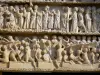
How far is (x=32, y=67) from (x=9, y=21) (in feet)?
3.13

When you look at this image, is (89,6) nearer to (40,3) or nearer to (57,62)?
(40,3)

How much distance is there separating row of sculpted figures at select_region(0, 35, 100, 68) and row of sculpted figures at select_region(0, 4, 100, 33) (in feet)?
0.61

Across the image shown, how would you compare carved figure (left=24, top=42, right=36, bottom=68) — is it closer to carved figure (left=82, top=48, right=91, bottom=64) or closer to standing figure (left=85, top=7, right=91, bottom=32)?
carved figure (left=82, top=48, right=91, bottom=64)

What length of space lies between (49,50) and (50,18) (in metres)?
0.60

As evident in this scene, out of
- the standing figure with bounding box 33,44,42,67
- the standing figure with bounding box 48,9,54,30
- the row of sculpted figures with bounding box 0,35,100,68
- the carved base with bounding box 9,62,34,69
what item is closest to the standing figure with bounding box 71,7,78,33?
the row of sculpted figures with bounding box 0,35,100,68

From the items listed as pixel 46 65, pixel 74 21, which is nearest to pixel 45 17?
pixel 74 21

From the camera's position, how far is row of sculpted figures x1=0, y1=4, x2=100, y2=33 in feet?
14.2

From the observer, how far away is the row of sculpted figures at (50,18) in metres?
4.34

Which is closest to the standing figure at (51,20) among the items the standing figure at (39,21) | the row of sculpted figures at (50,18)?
the row of sculpted figures at (50,18)

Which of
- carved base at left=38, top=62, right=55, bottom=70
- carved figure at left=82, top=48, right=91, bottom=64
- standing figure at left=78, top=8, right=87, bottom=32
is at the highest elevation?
standing figure at left=78, top=8, right=87, bottom=32

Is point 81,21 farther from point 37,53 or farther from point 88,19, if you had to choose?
point 37,53

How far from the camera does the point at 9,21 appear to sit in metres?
4.38

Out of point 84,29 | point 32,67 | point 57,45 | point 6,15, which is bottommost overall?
point 32,67

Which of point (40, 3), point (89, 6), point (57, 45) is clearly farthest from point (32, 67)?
point (89, 6)
